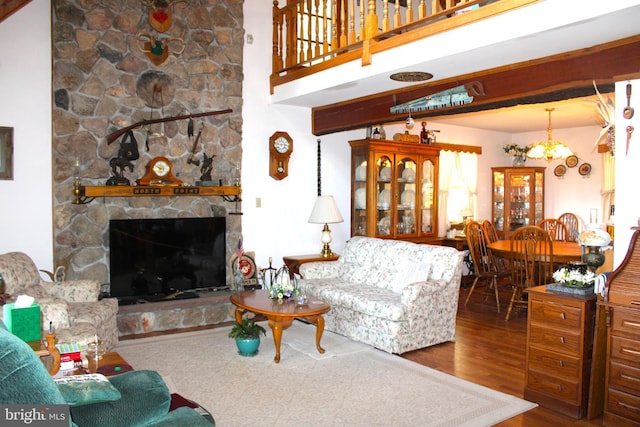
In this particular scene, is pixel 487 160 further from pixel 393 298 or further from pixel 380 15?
pixel 393 298

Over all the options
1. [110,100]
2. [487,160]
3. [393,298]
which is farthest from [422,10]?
[487,160]

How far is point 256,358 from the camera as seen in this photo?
446 cm

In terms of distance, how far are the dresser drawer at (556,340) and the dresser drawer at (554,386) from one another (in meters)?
0.19

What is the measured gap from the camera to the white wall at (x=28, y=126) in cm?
489

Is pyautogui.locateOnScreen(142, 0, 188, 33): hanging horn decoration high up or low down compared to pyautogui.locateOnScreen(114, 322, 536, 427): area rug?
up

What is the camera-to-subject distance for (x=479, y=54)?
385 centimetres

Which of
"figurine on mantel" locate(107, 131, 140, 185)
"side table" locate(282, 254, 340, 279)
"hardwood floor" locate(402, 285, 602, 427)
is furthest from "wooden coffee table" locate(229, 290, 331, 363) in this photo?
"figurine on mantel" locate(107, 131, 140, 185)

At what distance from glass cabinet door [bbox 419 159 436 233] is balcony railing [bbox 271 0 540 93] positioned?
2.11m

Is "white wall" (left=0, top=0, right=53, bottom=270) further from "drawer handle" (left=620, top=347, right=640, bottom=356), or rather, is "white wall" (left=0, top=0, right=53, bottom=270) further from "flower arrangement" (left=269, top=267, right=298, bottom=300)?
"drawer handle" (left=620, top=347, right=640, bottom=356)

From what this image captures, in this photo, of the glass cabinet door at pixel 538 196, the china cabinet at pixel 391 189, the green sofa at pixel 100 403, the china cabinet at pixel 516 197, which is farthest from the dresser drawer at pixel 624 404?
the glass cabinet door at pixel 538 196

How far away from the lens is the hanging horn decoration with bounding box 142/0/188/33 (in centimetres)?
545

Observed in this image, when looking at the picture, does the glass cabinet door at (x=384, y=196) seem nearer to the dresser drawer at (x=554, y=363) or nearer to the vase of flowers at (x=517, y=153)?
the vase of flowers at (x=517, y=153)

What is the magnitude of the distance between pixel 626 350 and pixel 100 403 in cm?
280

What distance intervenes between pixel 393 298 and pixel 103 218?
2.95 m
